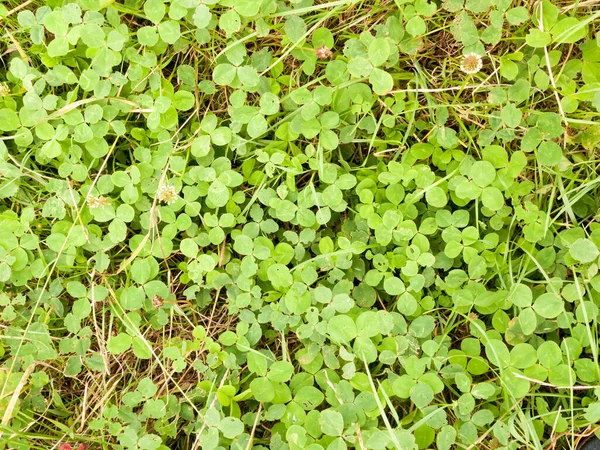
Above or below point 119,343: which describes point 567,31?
above

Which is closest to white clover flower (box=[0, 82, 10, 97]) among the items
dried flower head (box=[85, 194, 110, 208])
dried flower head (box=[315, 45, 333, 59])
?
dried flower head (box=[85, 194, 110, 208])

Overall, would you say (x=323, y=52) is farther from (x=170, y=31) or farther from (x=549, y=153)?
(x=549, y=153)

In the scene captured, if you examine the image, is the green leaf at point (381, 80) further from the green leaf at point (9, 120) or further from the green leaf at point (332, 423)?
the green leaf at point (9, 120)

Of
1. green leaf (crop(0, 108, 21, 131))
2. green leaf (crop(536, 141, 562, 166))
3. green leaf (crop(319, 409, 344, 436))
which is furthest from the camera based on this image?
green leaf (crop(0, 108, 21, 131))

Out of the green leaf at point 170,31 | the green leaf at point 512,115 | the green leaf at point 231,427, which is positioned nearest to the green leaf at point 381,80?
the green leaf at point 512,115

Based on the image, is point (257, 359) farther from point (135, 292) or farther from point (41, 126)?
point (41, 126)

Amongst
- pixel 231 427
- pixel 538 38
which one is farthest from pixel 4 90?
pixel 538 38

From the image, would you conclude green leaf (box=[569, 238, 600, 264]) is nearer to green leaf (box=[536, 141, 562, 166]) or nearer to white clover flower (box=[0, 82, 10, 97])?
green leaf (box=[536, 141, 562, 166])
